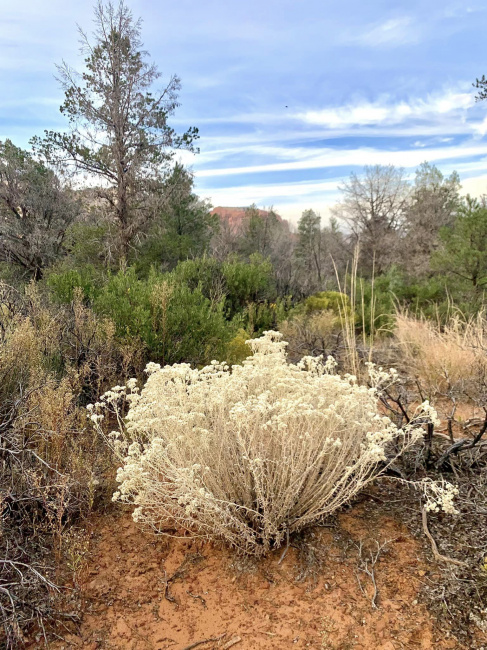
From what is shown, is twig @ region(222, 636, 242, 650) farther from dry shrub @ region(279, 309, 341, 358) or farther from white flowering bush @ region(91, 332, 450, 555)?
dry shrub @ region(279, 309, 341, 358)

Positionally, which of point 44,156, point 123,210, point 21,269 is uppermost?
point 44,156

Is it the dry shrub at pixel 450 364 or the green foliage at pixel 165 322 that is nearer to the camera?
the green foliage at pixel 165 322

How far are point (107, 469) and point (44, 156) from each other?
14.3 meters

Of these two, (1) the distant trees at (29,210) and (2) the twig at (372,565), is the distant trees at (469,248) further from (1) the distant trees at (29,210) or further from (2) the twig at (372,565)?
(1) the distant trees at (29,210)

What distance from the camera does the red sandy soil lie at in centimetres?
171

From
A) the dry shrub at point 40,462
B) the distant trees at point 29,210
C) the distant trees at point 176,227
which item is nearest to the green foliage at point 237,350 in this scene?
the dry shrub at point 40,462

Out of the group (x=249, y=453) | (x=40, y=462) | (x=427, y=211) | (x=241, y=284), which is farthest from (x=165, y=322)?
(x=427, y=211)

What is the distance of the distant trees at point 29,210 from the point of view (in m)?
14.5

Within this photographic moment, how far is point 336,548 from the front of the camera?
2.19 meters

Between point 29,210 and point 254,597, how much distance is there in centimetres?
1606

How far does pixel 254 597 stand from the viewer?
192 cm

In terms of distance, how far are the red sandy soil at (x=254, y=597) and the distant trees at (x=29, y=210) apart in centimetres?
1410

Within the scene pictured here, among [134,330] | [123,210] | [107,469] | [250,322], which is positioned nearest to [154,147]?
[123,210]

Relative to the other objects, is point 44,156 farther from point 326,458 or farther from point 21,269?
point 326,458
